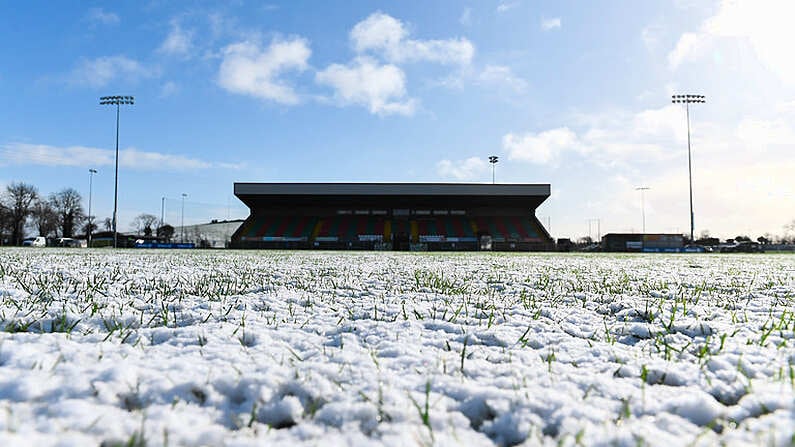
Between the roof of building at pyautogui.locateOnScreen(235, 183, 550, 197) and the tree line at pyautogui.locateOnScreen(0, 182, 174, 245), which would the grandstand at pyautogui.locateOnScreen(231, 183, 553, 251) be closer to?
the roof of building at pyautogui.locateOnScreen(235, 183, 550, 197)

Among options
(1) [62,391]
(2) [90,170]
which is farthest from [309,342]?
(2) [90,170]

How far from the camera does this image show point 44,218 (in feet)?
209

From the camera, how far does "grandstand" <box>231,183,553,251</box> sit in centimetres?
4469

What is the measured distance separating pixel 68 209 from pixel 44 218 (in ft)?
19.2

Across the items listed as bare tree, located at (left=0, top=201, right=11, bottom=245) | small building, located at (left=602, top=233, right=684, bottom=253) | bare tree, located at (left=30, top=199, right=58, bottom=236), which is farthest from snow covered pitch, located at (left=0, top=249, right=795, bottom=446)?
bare tree, located at (left=30, top=199, right=58, bottom=236)

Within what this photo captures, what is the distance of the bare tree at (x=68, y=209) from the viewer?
6788 cm

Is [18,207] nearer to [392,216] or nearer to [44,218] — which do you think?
[44,218]

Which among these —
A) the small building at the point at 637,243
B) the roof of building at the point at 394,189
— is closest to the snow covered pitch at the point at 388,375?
the roof of building at the point at 394,189

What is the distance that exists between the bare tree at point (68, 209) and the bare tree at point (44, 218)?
172cm

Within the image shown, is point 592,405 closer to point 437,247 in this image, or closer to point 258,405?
point 258,405

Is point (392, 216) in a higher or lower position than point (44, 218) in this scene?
higher

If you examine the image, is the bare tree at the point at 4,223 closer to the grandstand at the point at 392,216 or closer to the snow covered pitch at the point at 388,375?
the grandstand at the point at 392,216

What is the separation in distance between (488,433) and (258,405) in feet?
2.97

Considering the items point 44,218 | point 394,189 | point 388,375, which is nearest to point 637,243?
point 394,189
